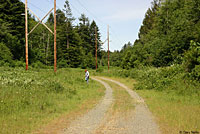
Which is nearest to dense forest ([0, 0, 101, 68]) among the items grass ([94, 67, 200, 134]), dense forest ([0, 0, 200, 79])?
dense forest ([0, 0, 200, 79])

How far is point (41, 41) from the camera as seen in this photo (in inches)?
2689

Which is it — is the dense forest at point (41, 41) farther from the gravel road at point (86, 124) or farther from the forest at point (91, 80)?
the gravel road at point (86, 124)

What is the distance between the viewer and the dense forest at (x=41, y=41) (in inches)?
1398

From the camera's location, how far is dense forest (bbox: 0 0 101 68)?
35.5 metres

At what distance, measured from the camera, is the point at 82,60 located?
6053 cm

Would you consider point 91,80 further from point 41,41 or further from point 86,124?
point 41,41

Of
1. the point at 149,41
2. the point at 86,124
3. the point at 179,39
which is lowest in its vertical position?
the point at 86,124

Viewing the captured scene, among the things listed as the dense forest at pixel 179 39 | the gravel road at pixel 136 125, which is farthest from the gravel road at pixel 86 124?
the dense forest at pixel 179 39

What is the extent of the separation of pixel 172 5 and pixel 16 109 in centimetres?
3852

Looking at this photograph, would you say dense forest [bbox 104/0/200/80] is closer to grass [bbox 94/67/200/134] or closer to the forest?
the forest

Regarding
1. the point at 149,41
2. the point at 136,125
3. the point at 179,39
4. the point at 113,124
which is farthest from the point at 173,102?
the point at 149,41

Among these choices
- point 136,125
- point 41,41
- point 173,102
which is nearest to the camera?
point 136,125

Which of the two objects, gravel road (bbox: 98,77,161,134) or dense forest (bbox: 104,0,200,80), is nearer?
gravel road (bbox: 98,77,161,134)

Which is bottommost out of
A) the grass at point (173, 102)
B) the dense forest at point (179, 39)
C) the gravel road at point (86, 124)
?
the gravel road at point (86, 124)
